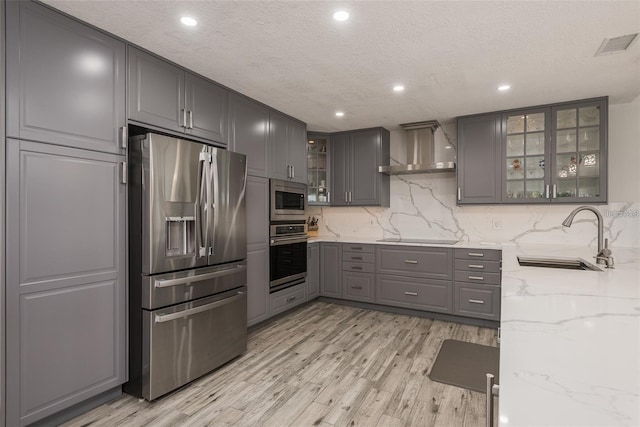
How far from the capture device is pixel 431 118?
4020 millimetres

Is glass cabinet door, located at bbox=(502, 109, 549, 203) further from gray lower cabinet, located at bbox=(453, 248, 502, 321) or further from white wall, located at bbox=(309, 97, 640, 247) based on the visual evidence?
gray lower cabinet, located at bbox=(453, 248, 502, 321)

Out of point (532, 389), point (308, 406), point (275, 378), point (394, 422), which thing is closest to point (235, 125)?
point (275, 378)

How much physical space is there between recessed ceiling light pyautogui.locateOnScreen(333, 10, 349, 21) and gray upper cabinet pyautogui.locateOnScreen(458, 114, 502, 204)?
246 centimetres

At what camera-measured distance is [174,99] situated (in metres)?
2.51

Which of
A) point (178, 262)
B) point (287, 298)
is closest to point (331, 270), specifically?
point (287, 298)

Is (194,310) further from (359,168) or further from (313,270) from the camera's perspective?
(359,168)

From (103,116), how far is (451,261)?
3409 mm

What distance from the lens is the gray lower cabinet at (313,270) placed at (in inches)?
167

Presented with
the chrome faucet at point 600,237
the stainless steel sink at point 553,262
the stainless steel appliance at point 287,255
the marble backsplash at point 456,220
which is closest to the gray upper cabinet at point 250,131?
the stainless steel appliance at point 287,255

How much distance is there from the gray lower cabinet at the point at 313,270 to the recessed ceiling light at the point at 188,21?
9.15ft

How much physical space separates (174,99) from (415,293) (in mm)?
3142

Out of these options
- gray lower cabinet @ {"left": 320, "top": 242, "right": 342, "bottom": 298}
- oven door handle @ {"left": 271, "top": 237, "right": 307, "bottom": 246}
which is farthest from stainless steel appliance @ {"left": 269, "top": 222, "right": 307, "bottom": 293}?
gray lower cabinet @ {"left": 320, "top": 242, "right": 342, "bottom": 298}

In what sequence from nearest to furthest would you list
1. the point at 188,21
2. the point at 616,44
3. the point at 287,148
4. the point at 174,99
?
the point at 188,21, the point at 616,44, the point at 174,99, the point at 287,148

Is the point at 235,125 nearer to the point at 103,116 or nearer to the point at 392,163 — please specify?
the point at 103,116
